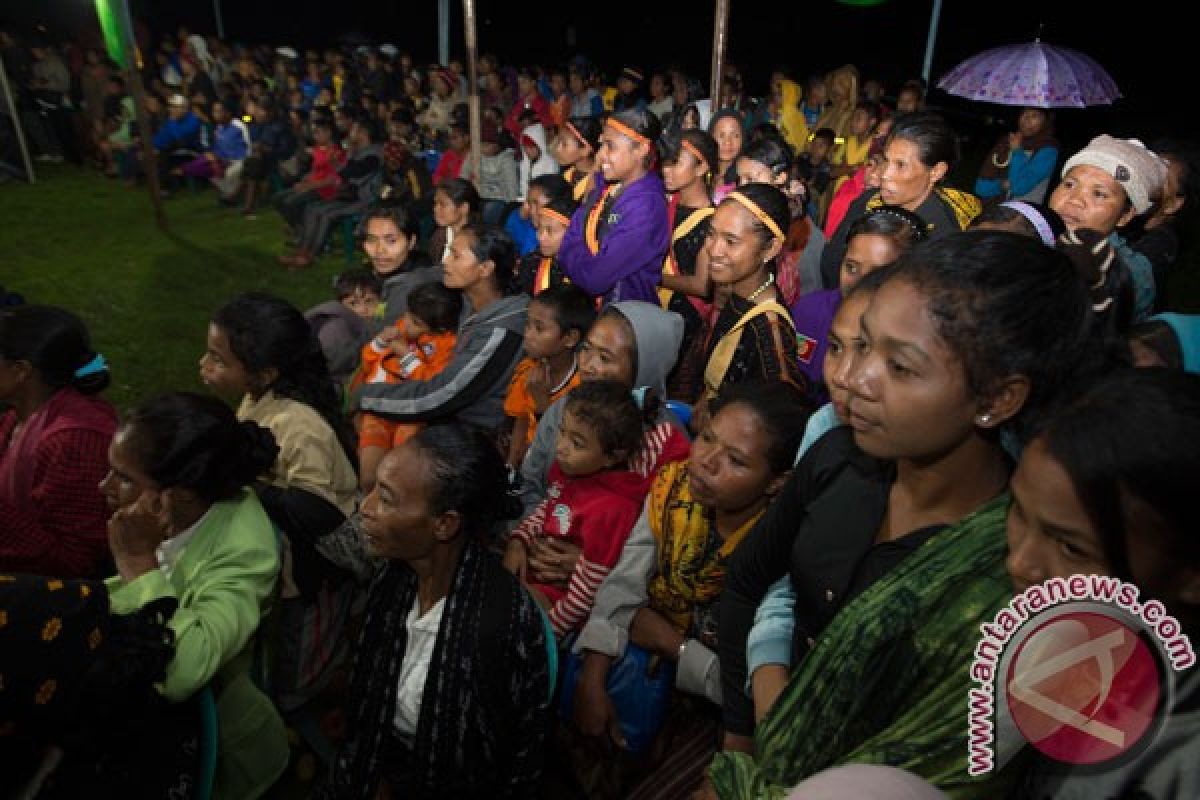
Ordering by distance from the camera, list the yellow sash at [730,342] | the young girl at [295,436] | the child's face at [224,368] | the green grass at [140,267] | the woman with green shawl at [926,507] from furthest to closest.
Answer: the green grass at [140,267] → the yellow sash at [730,342] → the child's face at [224,368] → the young girl at [295,436] → the woman with green shawl at [926,507]

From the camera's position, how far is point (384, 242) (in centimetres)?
441

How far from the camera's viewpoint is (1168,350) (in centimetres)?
202

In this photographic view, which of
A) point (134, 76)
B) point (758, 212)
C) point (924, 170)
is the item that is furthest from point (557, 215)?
point (134, 76)

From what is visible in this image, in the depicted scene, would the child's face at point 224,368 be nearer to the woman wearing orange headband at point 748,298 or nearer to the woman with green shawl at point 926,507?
the woman wearing orange headband at point 748,298

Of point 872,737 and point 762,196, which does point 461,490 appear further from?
point 762,196

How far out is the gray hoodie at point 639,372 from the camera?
278 centimetres

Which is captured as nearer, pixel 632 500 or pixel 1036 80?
pixel 632 500

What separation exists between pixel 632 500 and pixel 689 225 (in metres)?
2.16

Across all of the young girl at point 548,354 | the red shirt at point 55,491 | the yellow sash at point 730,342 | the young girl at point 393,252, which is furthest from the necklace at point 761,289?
the red shirt at point 55,491

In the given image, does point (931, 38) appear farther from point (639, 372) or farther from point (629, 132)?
point (639, 372)

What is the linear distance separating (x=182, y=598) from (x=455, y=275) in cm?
221

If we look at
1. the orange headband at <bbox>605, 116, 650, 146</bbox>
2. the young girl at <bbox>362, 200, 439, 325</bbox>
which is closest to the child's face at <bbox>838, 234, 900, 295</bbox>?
the orange headband at <bbox>605, 116, 650, 146</bbox>

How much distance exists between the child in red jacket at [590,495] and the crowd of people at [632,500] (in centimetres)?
1

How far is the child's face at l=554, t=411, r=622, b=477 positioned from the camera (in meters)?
2.35
